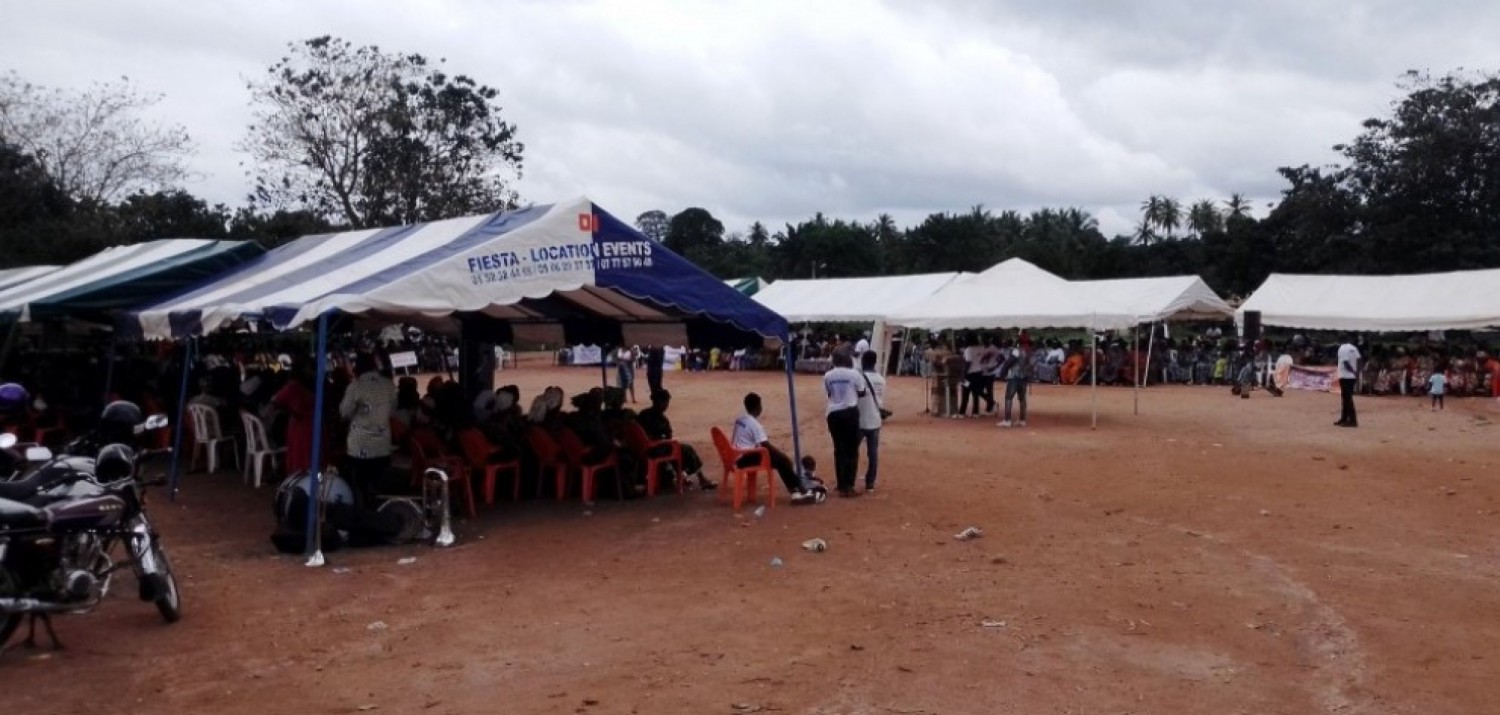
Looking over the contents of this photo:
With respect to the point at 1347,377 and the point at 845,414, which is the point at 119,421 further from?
the point at 1347,377

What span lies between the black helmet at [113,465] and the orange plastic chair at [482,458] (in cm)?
385

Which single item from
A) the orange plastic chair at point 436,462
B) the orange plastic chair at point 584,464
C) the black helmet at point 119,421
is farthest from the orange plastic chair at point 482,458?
the black helmet at point 119,421

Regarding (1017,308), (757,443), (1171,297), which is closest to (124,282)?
(757,443)

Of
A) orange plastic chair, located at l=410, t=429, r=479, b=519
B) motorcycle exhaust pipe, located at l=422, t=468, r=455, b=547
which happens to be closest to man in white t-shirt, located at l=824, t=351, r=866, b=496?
orange plastic chair, located at l=410, t=429, r=479, b=519

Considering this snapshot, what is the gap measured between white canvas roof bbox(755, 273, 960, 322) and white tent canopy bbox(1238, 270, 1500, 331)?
8.45 m

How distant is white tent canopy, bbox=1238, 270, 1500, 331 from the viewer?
2486 cm

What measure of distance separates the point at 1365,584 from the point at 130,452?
7453mm

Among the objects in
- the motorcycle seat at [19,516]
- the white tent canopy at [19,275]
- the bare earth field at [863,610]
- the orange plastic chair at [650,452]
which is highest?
the white tent canopy at [19,275]

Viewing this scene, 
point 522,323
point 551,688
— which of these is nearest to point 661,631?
point 551,688

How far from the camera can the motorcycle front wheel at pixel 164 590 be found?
638cm

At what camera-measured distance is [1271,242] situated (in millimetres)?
48906

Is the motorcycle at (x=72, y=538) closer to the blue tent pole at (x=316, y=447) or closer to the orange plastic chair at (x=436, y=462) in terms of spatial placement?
the blue tent pole at (x=316, y=447)

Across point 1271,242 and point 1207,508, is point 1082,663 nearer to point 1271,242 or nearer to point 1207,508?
point 1207,508

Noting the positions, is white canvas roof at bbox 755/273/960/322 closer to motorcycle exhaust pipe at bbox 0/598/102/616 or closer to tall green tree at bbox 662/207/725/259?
motorcycle exhaust pipe at bbox 0/598/102/616
